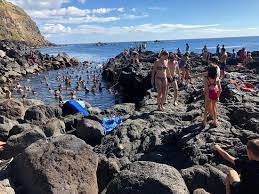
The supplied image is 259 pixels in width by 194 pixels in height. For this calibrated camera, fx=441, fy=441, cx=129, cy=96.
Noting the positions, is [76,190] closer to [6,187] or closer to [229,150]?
[6,187]

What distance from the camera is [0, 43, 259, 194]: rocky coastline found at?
8.56 m

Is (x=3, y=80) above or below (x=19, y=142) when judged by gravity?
below

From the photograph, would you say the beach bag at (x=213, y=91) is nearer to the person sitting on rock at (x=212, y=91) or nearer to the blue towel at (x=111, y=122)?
the person sitting on rock at (x=212, y=91)

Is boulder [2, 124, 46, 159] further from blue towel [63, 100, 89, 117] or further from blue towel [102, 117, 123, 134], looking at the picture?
blue towel [63, 100, 89, 117]

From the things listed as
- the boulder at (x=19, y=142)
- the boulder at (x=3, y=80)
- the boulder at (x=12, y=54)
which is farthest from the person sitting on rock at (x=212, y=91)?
the boulder at (x=12, y=54)

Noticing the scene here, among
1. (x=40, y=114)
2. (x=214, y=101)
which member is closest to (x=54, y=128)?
(x=40, y=114)

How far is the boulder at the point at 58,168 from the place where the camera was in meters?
8.80

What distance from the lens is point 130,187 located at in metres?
8.04

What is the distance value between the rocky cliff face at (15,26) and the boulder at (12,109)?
420ft

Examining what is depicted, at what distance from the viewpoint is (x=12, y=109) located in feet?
67.3

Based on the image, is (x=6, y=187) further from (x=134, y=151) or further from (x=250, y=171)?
(x=250, y=171)

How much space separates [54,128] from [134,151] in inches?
203

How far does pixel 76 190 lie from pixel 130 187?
143 cm

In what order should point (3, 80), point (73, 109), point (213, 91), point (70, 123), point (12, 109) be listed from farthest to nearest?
point (3, 80), point (73, 109), point (12, 109), point (70, 123), point (213, 91)
